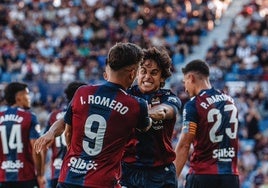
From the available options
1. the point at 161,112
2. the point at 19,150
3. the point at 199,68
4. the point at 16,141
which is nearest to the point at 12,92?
the point at 16,141

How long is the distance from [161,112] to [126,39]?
21062mm

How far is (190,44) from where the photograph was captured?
26797 mm

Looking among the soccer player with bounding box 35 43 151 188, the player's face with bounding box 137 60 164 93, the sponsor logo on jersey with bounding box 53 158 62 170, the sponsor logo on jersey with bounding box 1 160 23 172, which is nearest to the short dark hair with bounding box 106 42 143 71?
the soccer player with bounding box 35 43 151 188

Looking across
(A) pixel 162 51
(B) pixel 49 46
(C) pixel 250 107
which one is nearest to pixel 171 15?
(B) pixel 49 46

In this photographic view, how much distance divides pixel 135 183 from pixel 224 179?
6.12 ft

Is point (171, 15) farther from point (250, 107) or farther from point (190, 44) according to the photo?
point (250, 107)

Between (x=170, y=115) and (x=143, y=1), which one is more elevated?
(x=143, y=1)

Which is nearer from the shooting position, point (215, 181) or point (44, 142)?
point (44, 142)

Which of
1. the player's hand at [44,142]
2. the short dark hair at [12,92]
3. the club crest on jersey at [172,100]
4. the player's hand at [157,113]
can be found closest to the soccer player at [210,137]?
the club crest on jersey at [172,100]

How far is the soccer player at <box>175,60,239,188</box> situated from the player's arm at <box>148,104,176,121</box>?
5.22 feet

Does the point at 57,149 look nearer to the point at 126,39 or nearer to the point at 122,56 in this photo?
the point at 122,56

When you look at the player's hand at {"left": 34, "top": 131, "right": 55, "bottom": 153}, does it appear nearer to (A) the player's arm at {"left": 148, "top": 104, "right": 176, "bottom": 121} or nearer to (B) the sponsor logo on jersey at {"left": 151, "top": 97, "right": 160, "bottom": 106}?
(A) the player's arm at {"left": 148, "top": 104, "right": 176, "bottom": 121}

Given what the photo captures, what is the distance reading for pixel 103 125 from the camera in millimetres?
6371

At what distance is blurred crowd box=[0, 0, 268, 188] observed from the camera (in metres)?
20.7
